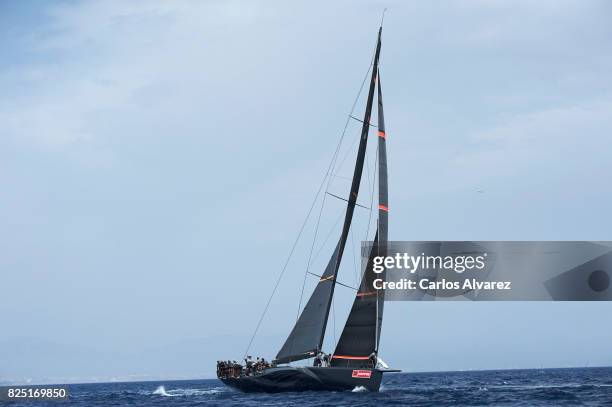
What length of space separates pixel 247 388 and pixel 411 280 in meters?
12.1

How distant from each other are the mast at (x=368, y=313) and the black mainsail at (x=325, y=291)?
1.74 metres

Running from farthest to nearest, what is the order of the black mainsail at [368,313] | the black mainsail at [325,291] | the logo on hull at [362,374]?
the black mainsail at [325,291]
the black mainsail at [368,313]
the logo on hull at [362,374]

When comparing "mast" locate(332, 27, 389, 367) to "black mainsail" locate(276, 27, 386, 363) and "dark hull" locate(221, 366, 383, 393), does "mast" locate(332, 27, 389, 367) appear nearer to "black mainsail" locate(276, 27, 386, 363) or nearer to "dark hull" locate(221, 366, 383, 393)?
"dark hull" locate(221, 366, 383, 393)

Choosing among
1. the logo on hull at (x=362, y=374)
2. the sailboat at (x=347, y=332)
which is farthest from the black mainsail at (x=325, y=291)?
the logo on hull at (x=362, y=374)

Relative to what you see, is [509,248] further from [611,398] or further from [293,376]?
[293,376]

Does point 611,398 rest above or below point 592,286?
below

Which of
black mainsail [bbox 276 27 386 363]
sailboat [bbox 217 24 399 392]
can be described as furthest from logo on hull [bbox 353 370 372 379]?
black mainsail [bbox 276 27 386 363]

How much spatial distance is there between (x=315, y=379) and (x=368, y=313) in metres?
4.61

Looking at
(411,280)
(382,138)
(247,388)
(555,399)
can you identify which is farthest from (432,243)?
(247,388)

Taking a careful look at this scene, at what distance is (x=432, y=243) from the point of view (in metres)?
50.4

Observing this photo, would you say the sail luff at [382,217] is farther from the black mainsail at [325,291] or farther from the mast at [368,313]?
the black mainsail at [325,291]

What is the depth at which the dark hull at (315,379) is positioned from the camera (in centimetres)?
4856

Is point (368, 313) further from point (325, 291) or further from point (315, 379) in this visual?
point (315, 379)

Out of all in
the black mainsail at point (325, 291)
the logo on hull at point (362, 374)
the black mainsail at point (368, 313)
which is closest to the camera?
the logo on hull at point (362, 374)
